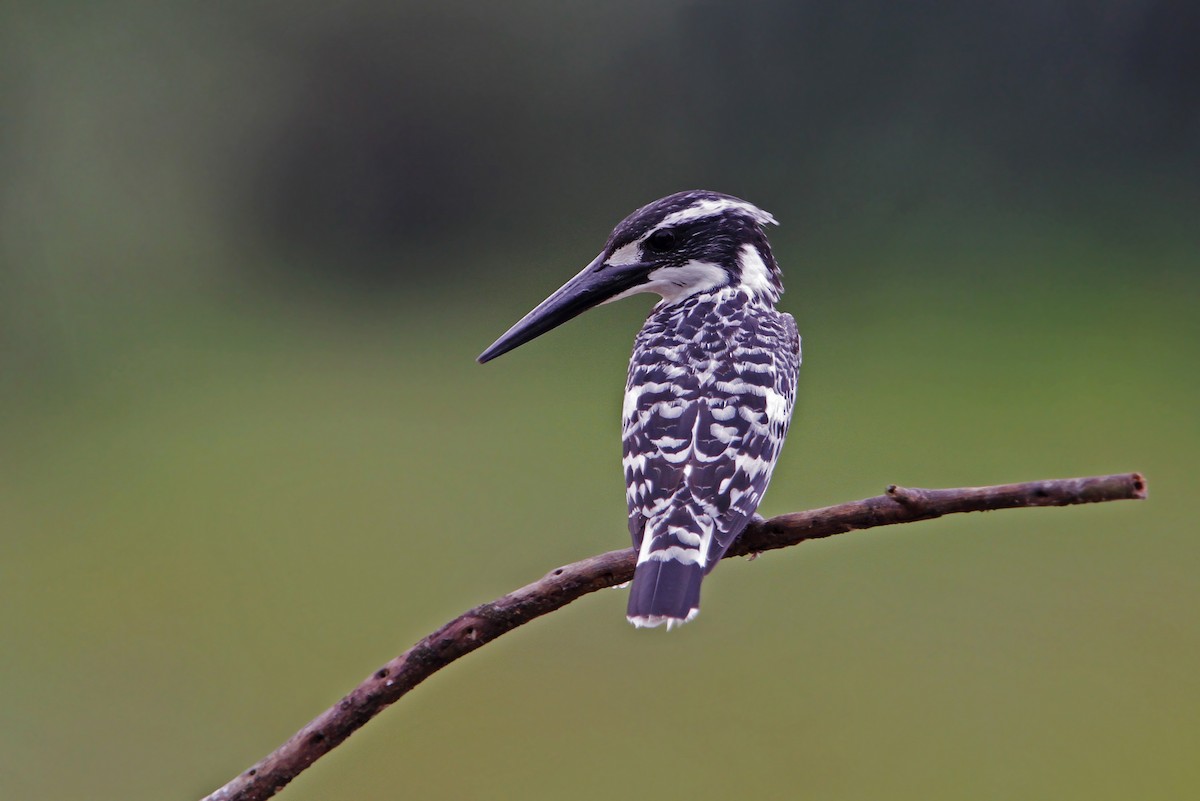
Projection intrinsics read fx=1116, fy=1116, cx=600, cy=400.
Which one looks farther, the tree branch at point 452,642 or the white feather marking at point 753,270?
the white feather marking at point 753,270

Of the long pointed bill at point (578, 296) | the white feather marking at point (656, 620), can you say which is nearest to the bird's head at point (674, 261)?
the long pointed bill at point (578, 296)

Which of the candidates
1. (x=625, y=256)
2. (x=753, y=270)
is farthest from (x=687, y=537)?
(x=753, y=270)

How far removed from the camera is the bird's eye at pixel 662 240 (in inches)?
38.3

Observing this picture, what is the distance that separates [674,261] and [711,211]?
2.2 inches

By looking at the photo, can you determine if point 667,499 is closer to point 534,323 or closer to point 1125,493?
point 534,323

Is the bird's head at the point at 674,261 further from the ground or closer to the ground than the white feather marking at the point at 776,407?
further from the ground

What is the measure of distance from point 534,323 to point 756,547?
0.25m

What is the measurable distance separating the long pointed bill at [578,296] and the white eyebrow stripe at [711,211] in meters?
0.04

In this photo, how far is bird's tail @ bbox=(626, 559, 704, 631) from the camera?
698mm

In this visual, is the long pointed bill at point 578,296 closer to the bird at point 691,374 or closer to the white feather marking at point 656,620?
the bird at point 691,374

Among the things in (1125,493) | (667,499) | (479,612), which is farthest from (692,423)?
(1125,493)

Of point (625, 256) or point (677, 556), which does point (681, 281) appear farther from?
point (677, 556)

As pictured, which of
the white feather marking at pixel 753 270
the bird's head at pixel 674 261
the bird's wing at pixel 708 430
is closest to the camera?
the bird's wing at pixel 708 430

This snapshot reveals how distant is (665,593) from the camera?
719 mm
